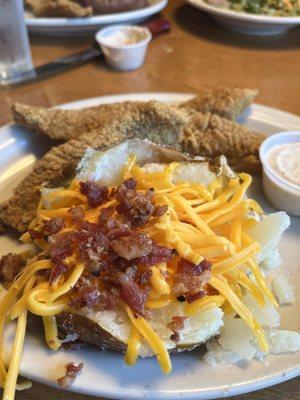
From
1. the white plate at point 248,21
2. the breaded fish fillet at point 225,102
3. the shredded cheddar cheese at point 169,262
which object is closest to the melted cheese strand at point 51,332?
the shredded cheddar cheese at point 169,262

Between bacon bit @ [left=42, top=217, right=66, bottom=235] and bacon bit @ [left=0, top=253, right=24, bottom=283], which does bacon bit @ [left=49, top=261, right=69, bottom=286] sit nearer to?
bacon bit @ [left=42, top=217, right=66, bottom=235]

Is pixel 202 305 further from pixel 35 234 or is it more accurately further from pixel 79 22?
pixel 79 22

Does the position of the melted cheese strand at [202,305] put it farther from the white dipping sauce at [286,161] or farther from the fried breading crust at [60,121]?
the fried breading crust at [60,121]

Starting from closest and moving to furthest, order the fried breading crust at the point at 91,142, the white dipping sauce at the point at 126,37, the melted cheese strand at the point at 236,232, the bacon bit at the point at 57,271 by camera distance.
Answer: the bacon bit at the point at 57,271
the melted cheese strand at the point at 236,232
the fried breading crust at the point at 91,142
the white dipping sauce at the point at 126,37

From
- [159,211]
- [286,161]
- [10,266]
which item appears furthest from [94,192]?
[286,161]

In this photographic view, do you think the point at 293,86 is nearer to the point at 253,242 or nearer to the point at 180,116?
the point at 180,116

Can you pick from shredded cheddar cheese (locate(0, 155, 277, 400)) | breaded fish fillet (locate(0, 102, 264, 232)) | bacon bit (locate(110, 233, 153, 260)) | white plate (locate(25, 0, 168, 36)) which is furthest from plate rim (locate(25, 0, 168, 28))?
bacon bit (locate(110, 233, 153, 260))
